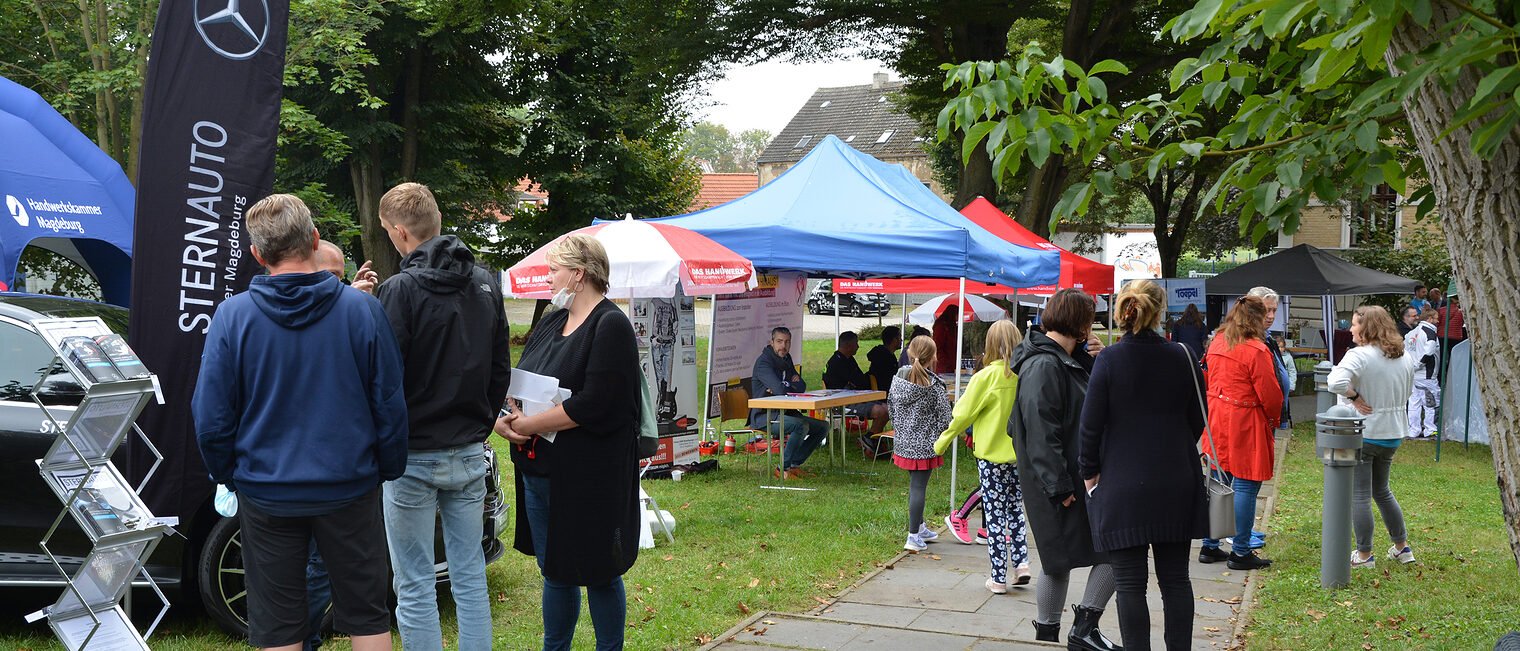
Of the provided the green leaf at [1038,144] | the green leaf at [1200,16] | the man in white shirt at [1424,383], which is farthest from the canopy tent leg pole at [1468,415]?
the green leaf at [1200,16]

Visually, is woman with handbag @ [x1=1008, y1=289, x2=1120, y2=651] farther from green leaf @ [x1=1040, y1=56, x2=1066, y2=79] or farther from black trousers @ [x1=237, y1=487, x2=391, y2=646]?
black trousers @ [x1=237, y1=487, x2=391, y2=646]

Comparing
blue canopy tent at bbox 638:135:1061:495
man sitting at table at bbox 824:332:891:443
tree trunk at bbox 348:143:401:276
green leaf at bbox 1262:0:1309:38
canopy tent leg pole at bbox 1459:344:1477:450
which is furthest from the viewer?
tree trunk at bbox 348:143:401:276

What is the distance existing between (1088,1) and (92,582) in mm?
14977

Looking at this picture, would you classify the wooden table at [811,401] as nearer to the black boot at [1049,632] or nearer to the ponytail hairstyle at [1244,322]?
the ponytail hairstyle at [1244,322]

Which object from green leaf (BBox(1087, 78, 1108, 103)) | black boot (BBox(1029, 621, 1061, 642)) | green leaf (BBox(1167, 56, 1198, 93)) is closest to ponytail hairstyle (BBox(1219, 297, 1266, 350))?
black boot (BBox(1029, 621, 1061, 642))

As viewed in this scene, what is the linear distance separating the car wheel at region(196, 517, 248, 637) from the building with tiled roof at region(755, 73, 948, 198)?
51.3 meters

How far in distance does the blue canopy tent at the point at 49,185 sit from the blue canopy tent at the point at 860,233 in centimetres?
456

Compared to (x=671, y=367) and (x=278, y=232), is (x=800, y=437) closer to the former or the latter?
(x=671, y=367)

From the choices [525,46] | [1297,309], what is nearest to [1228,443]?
[525,46]

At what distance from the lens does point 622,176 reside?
84.5 feet

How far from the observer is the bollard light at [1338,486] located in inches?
260

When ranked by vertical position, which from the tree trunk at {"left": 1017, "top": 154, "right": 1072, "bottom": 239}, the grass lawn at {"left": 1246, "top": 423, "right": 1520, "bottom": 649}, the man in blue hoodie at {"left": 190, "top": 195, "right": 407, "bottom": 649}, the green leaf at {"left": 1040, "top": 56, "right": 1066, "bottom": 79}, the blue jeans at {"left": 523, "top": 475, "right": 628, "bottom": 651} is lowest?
the grass lawn at {"left": 1246, "top": 423, "right": 1520, "bottom": 649}

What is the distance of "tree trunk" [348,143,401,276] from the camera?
808 inches

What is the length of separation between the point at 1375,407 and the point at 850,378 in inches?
232
